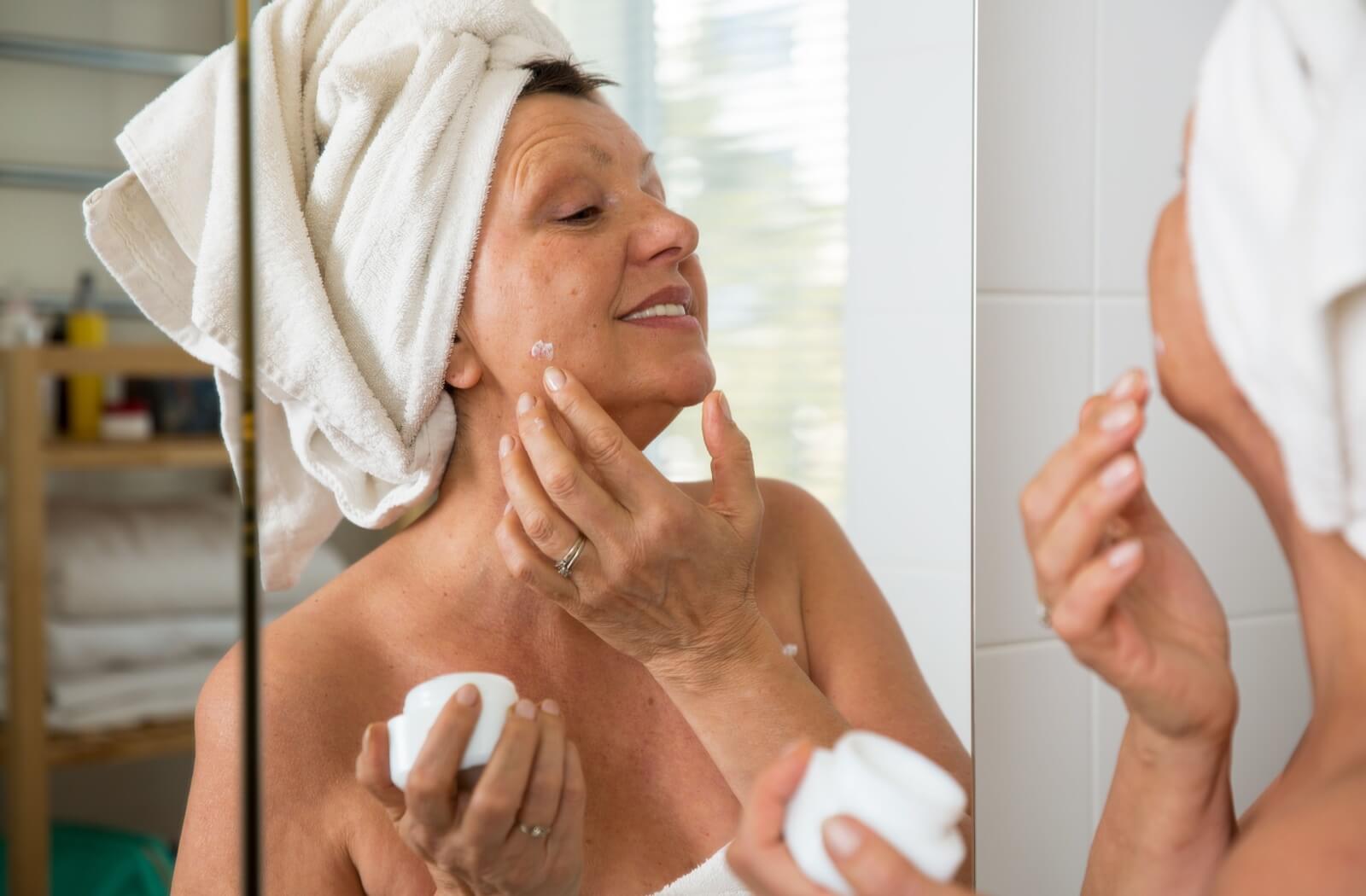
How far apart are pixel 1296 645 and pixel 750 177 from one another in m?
0.35

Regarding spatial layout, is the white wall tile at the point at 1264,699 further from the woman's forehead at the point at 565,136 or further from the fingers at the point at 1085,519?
the woman's forehead at the point at 565,136

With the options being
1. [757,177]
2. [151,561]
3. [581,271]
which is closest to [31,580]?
[151,561]

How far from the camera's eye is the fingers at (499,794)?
544mm

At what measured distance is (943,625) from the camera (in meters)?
0.70

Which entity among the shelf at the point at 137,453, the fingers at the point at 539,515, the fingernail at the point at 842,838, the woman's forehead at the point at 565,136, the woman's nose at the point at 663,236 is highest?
the woman's forehead at the point at 565,136

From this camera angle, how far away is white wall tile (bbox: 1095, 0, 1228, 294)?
0.56m

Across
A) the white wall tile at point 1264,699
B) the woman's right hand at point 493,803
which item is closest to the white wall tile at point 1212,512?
the white wall tile at point 1264,699

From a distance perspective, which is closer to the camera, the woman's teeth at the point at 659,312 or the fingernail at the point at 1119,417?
the fingernail at the point at 1119,417

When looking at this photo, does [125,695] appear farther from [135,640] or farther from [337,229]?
[337,229]

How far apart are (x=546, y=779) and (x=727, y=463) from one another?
0.18 meters

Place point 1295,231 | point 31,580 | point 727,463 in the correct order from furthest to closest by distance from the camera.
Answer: point 727,463 → point 31,580 → point 1295,231

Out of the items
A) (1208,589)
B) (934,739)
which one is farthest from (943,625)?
(1208,589)

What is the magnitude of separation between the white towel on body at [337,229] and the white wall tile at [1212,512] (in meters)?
0.35

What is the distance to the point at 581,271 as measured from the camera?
0.60 m
